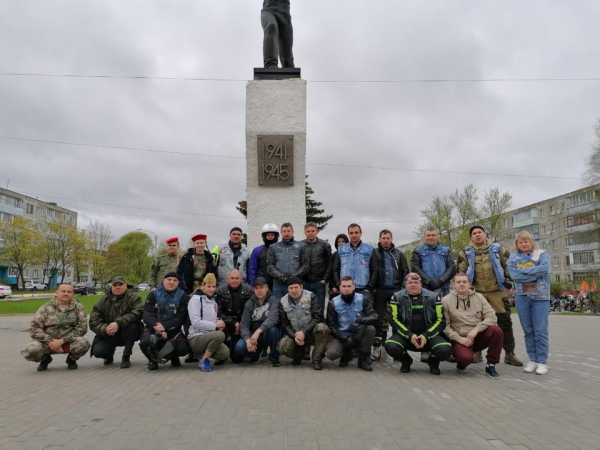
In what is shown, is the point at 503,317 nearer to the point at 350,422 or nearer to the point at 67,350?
the point at 350,422

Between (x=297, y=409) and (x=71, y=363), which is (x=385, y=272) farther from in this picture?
(x=71, y=363)

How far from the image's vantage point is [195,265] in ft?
22.8

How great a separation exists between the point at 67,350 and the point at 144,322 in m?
1.03


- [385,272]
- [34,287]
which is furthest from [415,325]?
[34,287]

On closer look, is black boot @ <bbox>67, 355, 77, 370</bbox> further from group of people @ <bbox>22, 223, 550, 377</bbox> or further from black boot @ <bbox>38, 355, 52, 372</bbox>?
black boot @ <bbox>38, 355, 52, 372</bbox>

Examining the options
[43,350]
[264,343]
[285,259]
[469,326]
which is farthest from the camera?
[285,259]

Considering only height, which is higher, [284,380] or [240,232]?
[240,232]

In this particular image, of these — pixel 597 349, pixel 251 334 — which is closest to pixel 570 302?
pixel 597 349

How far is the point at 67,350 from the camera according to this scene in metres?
6.19

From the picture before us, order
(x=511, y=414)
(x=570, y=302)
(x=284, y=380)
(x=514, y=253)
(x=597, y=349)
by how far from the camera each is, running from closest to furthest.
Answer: (x=511, y=414) → (x=284, y=380) → (x=514, y=253) → (x=597, y=349) → (x=570, y=302)

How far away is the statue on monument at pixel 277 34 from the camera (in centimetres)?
936

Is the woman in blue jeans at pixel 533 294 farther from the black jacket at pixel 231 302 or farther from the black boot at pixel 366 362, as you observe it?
the black jacket at pixel 231 302

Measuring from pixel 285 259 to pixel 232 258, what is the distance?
34.8 inches

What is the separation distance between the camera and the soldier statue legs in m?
9.35
